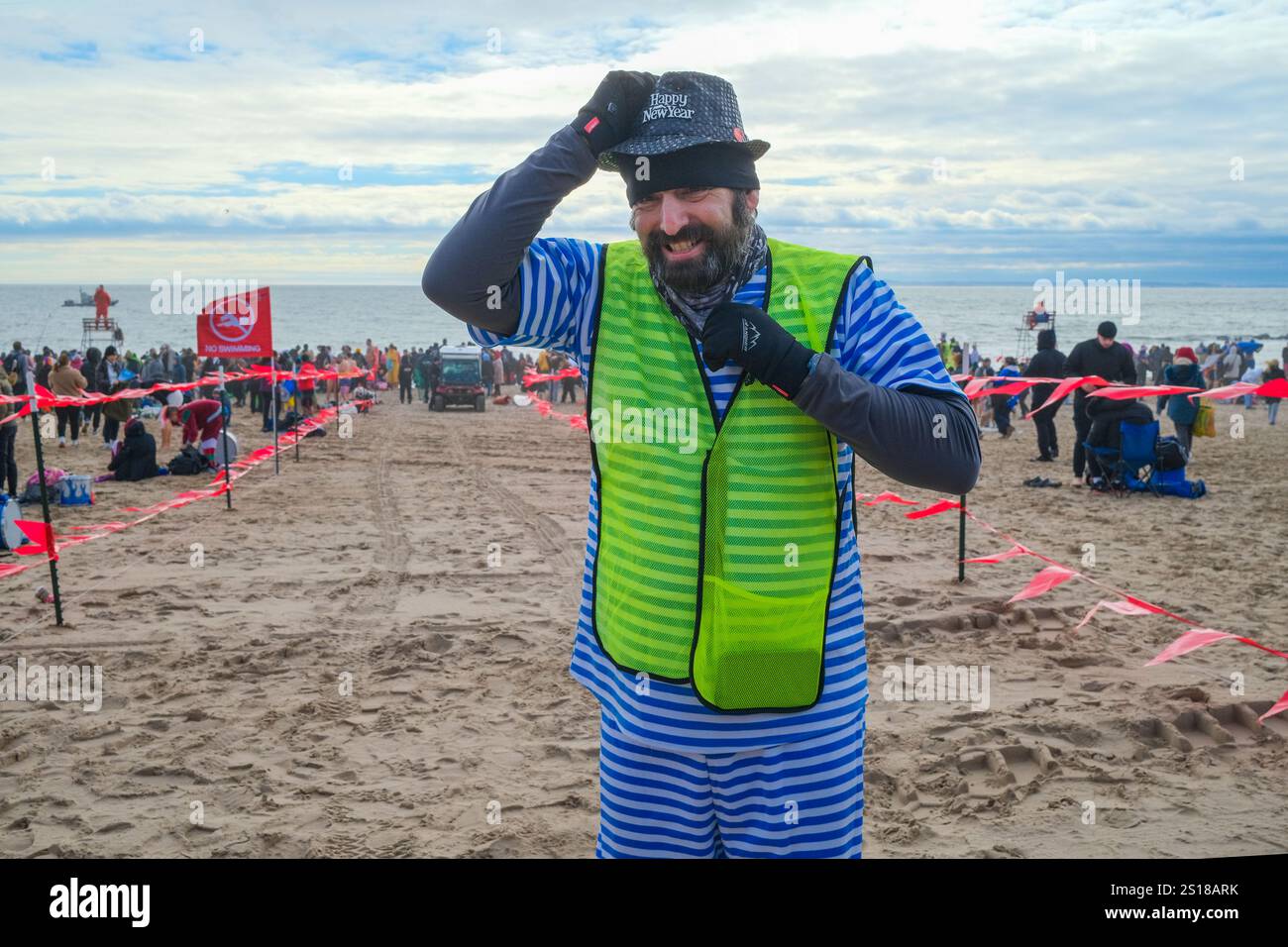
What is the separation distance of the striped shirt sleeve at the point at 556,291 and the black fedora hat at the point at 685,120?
18 centimetres

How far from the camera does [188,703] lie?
532cm

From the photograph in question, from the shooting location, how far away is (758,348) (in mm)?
1678

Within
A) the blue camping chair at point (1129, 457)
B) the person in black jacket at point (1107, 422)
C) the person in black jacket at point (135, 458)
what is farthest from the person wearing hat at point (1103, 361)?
the person in black jacket at point (135, 458)

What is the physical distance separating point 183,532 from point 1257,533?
1066 centimetres

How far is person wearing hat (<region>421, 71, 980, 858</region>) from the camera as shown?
69.6 inches

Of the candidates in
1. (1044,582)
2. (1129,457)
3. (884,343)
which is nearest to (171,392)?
(1129,457)

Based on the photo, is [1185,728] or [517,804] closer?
[517,804]

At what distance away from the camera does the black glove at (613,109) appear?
6.13 ft

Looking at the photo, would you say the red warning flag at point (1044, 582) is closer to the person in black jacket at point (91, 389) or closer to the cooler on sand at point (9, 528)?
the cooler on sand at point (9, 528)

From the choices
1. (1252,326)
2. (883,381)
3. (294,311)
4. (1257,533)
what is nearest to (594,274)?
(883,381)

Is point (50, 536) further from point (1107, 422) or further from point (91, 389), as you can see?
point (91, 389)

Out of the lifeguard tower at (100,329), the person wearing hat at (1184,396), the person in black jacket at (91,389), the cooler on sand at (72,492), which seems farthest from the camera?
the lifeguard tower at (100,329)

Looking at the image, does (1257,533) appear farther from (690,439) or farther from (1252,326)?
(1252,326)

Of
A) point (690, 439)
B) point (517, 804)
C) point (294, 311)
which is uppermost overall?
point (294, 311)
